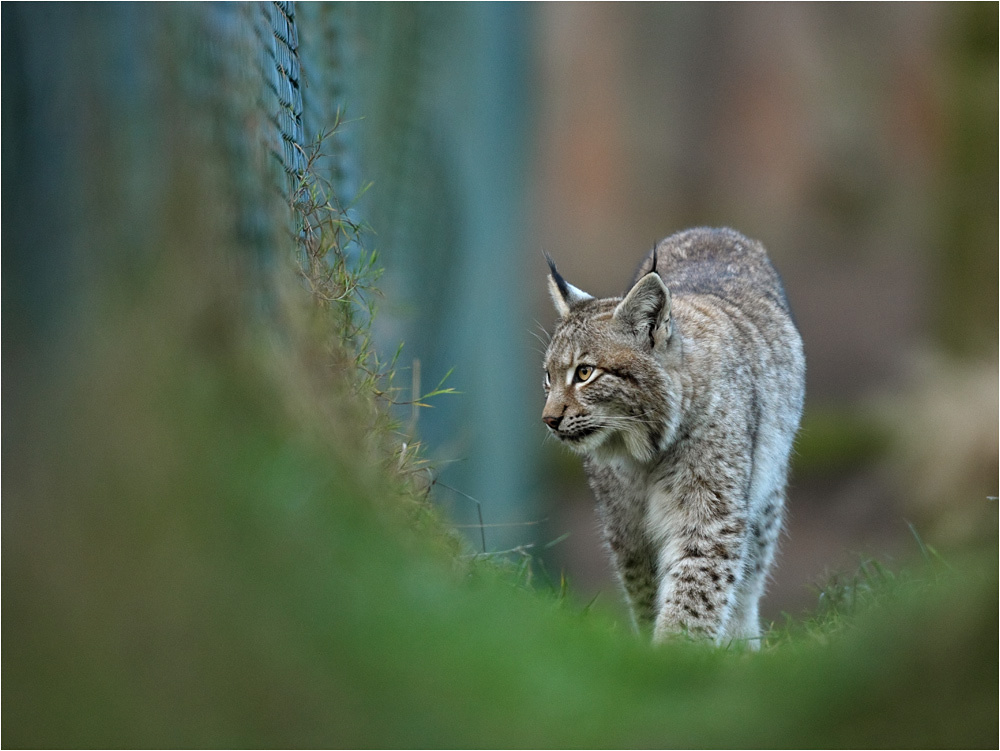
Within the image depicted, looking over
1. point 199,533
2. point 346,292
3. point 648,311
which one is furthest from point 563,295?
point 199,533

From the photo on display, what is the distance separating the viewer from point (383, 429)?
13.0 ft

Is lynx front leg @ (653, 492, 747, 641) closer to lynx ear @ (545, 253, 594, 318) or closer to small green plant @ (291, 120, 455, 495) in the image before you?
lynx ear @ (545, 253, 594, 318)

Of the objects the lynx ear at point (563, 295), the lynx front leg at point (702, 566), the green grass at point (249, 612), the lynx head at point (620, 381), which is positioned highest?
the lynx ear at point (563, 295)

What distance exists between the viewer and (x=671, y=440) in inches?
191

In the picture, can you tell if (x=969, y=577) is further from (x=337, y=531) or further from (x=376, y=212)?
(x=376, y=212)

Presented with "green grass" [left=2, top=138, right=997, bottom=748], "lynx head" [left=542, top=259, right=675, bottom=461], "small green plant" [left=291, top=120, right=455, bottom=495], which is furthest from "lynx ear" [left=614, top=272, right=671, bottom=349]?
"green grass" [left=2, top=138, right=997, bottom=748]

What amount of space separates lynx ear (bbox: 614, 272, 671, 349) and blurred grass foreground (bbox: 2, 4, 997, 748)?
8.79 feet

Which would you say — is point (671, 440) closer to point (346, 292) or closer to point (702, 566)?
point (702, 566)

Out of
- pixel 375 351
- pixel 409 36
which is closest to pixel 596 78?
pixel 409 36

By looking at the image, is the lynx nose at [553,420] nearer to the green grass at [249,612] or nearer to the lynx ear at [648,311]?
the lynx ear at [648,311]

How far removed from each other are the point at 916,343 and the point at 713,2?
15.3 ft

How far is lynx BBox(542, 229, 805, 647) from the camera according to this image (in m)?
4.77

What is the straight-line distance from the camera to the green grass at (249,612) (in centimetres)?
181

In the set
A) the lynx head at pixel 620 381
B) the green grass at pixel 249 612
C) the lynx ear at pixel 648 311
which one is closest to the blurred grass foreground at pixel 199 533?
the green grass at pixel 249 612
